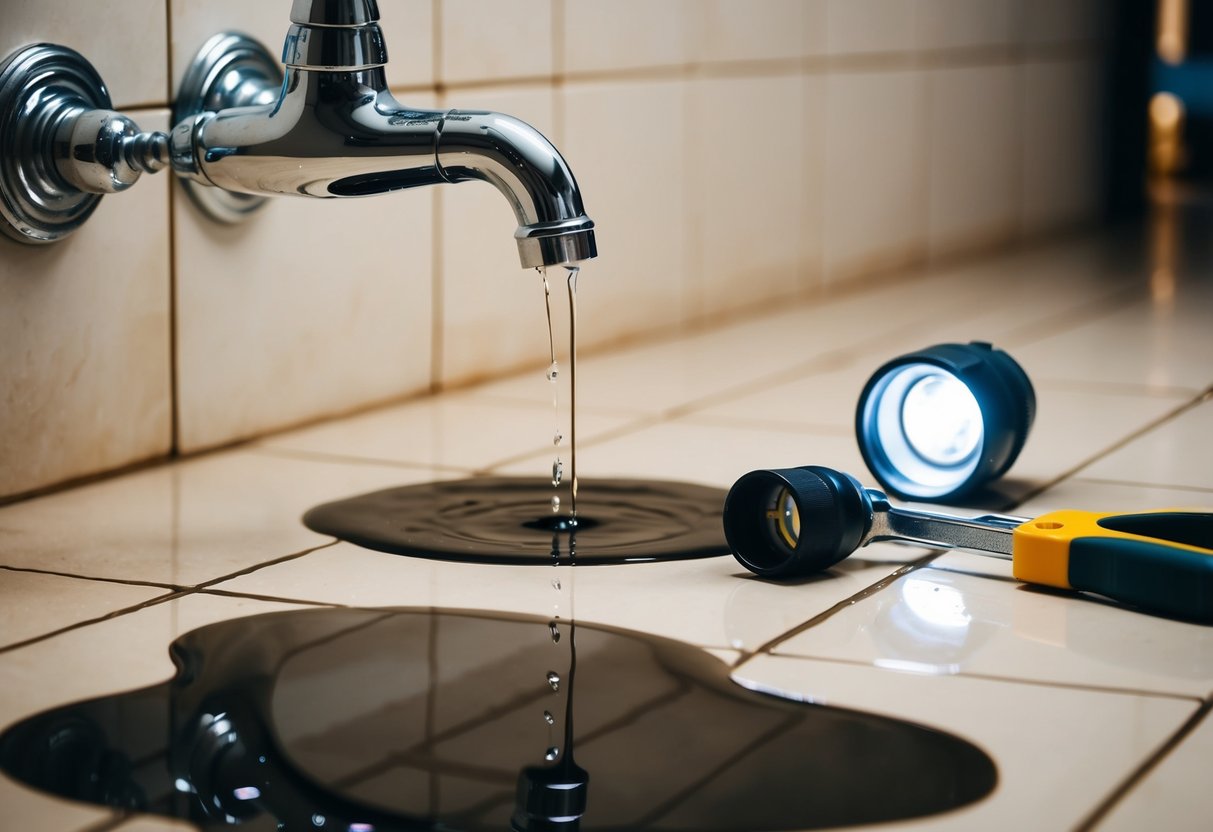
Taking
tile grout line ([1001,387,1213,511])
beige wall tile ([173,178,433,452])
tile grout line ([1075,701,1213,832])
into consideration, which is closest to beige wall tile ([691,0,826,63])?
beige wall tile ([173,178,433,452])

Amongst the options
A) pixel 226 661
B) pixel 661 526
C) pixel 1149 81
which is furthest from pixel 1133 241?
pixel 226 661

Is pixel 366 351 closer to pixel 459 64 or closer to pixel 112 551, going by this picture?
pixel 459 64

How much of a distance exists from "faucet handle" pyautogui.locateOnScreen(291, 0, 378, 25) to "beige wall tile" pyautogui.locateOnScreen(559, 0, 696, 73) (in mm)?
656

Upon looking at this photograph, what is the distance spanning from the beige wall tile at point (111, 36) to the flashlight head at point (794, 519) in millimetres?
517

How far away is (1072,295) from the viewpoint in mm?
2066

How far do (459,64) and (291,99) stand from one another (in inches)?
19.0

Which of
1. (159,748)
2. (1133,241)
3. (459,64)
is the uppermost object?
(459,64)

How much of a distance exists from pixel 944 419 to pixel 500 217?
0.58 m

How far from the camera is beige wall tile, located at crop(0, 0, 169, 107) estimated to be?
3.31 ft

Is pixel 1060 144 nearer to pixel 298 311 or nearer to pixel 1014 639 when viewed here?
pixel 298 311

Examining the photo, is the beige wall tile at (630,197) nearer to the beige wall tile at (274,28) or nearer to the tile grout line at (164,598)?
the beige wall tile at (274,28)

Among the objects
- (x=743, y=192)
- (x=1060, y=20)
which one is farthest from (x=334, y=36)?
(x=1060, y=20)

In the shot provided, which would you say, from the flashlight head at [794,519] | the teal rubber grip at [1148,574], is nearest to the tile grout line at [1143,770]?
the teal rubber grip at [1148,574]

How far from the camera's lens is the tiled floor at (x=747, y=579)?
2.16 ft
